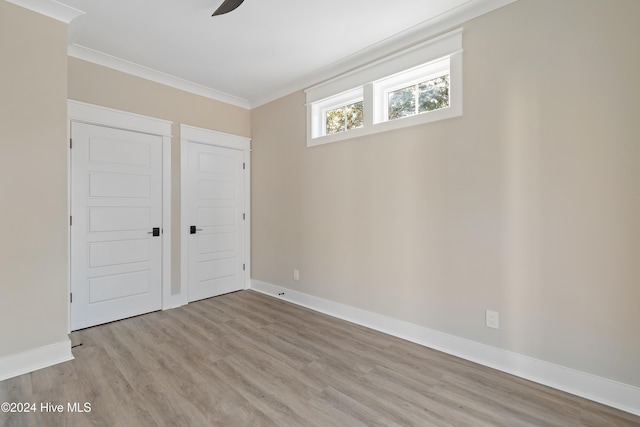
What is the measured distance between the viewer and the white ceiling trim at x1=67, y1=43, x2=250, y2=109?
2.91m

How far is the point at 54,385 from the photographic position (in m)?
2.00

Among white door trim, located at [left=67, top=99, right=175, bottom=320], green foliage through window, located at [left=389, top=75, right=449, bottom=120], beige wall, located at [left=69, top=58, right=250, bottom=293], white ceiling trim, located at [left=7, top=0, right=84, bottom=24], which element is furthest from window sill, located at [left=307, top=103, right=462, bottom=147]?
white ceiling trim, located at [left=7, top=0, right=84, bottom=24]

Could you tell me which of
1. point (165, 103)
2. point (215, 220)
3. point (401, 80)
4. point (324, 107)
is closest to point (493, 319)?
point (401, 80)

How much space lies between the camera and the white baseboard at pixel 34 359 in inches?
82.1

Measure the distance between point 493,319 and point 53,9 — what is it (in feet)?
13.7

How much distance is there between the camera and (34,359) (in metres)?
2.19

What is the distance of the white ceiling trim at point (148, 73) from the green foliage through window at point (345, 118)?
1.57 m

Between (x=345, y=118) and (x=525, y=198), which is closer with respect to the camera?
(x=525, y=198)

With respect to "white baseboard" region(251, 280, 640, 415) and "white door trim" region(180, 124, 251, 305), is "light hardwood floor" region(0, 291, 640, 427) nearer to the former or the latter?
"white baseboard" region(251, 280, 640, 415)

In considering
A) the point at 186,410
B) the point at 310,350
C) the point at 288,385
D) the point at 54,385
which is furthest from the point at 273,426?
the point at 54,385

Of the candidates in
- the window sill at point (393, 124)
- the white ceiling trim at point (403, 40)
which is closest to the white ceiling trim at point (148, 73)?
the white ceiling trim at point (403, 40)

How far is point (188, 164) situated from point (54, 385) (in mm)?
2511

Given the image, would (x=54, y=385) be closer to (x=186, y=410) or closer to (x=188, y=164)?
(x=186, y=410)

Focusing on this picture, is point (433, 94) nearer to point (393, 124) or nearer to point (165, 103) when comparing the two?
point (393, 124)
